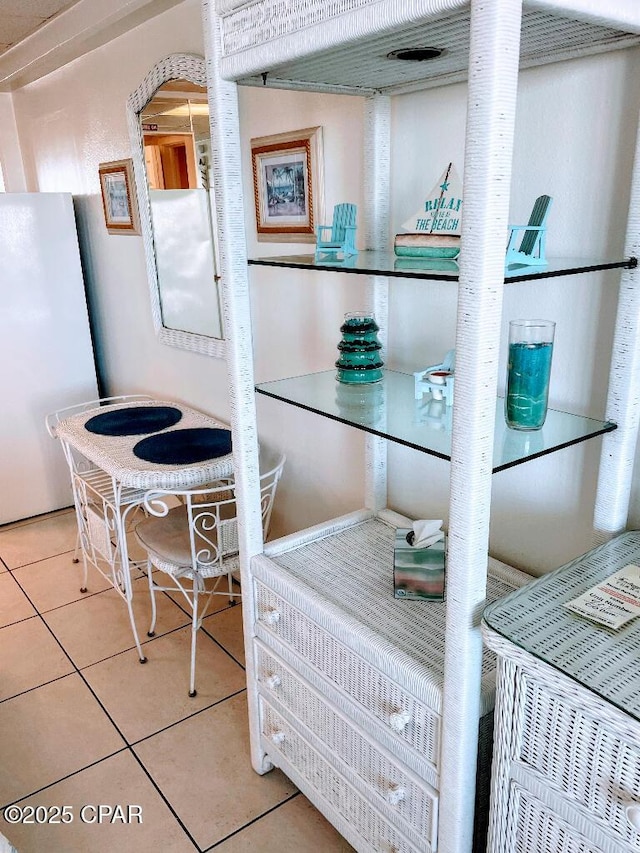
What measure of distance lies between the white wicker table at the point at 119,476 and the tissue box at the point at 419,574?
926mm

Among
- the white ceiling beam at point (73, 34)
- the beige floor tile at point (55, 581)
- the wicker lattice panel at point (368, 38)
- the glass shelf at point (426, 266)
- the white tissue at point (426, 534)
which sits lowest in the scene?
the beige floor tile at point (55, 581)

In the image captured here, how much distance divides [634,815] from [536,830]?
0.22 m

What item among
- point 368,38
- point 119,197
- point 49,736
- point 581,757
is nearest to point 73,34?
point 119,197

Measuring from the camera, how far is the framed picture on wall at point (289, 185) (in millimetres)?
1882

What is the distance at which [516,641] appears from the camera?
1013 millimetres

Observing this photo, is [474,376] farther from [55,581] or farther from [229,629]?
[55,581]

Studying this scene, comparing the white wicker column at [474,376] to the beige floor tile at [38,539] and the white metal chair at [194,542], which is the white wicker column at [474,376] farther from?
the beige floor tile at [38,539]

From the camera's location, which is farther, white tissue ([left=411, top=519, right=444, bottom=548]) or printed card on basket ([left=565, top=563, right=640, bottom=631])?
white tissue ([left=411, top=519, right=444, bottom=548])

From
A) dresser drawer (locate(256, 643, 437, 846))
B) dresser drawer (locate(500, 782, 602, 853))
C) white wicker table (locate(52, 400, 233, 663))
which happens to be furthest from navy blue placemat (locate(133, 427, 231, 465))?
dresser drawer (locate(500, 782, 602, 853))

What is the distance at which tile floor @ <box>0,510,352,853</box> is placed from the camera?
1.73 m

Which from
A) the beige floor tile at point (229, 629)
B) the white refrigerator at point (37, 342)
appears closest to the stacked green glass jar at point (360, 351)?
the beige floor tile at point (229, 629)

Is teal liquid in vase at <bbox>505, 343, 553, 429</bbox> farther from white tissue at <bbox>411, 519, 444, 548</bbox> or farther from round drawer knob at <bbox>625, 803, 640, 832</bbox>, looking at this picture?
round drawer knob at <bbox>625, 803, 640, 832</bbox>

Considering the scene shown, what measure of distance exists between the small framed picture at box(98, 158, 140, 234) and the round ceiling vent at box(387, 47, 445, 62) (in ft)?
6.40

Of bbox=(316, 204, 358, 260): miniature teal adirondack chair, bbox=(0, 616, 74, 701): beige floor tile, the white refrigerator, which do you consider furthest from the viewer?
the white refrigerator
